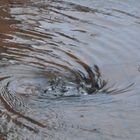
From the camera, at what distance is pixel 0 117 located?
3613 millimetres

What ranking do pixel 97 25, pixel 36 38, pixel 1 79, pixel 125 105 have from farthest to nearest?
pixel 97 25 → pixel 36 38 → pixel 1 79 → pixel 125 105

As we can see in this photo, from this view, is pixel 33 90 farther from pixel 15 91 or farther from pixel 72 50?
pixel 72 50

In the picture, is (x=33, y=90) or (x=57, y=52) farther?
(x=57, y=52)

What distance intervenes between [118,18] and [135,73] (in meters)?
1.88

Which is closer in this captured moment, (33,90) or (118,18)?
(33,90)

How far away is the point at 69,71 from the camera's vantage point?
452 centimetres

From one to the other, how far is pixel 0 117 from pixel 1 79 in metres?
0.66

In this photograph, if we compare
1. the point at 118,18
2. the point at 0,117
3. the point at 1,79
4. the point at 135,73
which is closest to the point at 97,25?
the point at 118,18

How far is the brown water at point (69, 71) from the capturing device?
3.53 m

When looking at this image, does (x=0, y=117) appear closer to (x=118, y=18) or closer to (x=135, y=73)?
(x=135, y=73)

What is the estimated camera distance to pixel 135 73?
4574 mm

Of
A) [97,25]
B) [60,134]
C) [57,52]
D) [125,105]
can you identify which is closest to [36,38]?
[57,52]

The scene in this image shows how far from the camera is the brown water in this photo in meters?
3.53

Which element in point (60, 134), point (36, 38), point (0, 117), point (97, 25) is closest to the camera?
point (60, 134)
